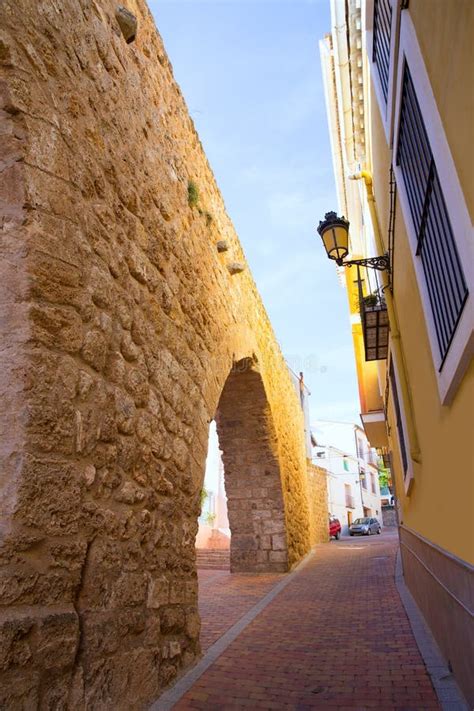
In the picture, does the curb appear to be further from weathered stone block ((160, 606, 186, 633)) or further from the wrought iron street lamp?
the wrought iron street lamp

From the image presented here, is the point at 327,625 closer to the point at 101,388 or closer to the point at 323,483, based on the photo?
the point at 101,388

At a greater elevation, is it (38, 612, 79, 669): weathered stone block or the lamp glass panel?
the lamp glass panel

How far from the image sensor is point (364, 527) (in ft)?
84.6

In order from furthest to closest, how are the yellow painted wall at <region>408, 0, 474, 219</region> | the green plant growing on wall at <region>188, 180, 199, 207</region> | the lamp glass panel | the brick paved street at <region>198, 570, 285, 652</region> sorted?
the lamp glass panel
the green plant growing on wall at <region>188, 180, 199, 207</region>
the brick paved street at <region>198, 570, 285, 652</region>
the yellow painted wall at <region>408, 0, 474, 219</region>

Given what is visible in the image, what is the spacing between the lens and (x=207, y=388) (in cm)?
426

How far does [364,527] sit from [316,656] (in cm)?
2407

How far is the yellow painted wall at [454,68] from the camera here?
174cm

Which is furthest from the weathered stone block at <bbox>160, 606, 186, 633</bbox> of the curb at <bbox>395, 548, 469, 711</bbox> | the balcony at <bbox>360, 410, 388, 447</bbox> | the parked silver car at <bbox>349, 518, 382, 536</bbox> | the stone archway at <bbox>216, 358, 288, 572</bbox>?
the parked silver car at <bbox>349, 518, 382, 536</bbox>

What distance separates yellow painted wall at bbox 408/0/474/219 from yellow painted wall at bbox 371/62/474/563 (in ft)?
0.47

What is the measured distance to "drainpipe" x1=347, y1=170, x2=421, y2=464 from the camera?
4.36 metres

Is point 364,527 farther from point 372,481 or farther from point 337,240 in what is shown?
point 337,240

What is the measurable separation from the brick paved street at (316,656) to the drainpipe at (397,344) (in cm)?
158

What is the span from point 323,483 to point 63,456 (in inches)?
619

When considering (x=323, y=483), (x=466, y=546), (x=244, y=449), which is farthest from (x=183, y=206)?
(x=323, y=483)
